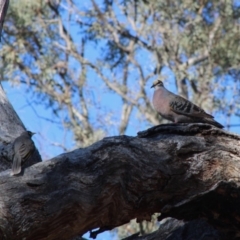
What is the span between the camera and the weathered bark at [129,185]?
4.23 m

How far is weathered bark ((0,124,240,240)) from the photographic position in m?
4.23

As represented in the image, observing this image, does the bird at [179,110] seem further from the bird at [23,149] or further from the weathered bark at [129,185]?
the bird at [23,149]

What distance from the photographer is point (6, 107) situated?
5.85 metres

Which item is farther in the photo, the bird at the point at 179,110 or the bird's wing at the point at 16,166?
the bird at the point at 179,110

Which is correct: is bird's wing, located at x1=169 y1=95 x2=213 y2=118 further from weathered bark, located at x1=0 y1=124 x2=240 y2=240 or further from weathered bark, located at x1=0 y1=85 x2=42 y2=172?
weathered bark, located at x1=0 y1=124 x2=240 y2=240

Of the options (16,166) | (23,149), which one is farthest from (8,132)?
(16,166)

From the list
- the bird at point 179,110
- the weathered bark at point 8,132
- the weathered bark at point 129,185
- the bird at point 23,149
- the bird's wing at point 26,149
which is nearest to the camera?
the weathered bark at point 129,185

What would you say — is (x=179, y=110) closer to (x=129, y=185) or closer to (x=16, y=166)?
(x=129, y=185)

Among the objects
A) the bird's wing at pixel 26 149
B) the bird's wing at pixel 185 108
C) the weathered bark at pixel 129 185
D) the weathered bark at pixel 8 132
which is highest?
the bird's wing at pixel 185 108

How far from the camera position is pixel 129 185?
4.64 meters

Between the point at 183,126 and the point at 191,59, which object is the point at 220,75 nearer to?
the point at 191,59

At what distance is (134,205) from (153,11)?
11381 millimetres

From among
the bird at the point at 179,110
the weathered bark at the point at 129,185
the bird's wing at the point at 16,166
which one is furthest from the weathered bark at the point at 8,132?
the bird at the point at 179,110

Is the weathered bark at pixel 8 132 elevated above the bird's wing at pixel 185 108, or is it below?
below
